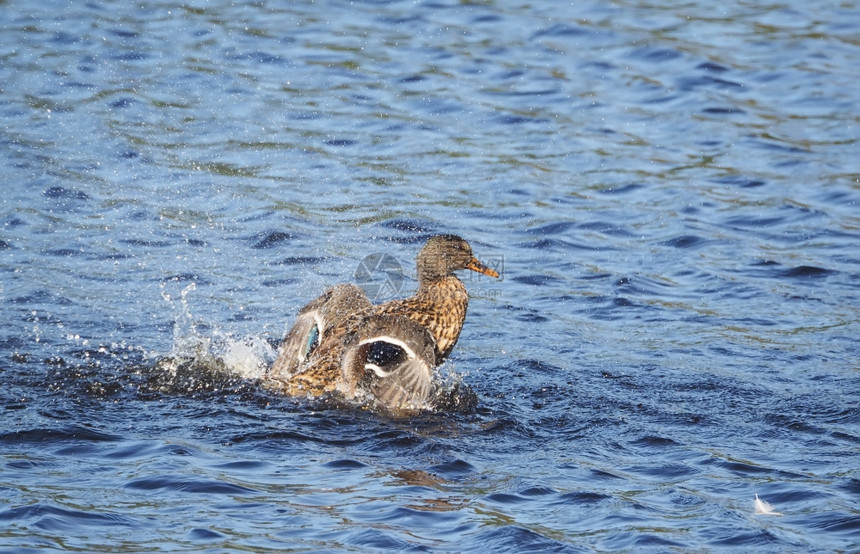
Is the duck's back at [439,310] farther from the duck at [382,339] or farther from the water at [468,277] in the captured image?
the water at [468,277]

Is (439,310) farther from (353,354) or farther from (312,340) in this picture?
(312,340)

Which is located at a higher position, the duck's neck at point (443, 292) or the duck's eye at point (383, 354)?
the duck's neck at point (443, 292)

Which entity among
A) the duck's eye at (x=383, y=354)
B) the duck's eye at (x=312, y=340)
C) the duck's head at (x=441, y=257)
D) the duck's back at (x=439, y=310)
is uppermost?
the duck's head at (x=441, y=257)

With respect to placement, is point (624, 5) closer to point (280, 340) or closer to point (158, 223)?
point (158, 223)

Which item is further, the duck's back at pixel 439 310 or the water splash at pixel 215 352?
the water splash at pixel 215 352

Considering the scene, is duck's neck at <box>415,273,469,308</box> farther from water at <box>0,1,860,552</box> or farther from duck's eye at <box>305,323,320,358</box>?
duck's eye at <box>305,323,320,358</box>

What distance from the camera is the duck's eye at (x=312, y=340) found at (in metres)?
7.49

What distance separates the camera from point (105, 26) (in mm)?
14617

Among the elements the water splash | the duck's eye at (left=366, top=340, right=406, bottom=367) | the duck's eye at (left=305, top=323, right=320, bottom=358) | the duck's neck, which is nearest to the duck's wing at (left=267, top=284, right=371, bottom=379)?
the duck's eye at (left=305, top=323, right=320, bottom=358)

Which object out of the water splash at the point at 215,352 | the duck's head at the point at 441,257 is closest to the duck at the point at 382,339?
the duck's head at the point at 441,257

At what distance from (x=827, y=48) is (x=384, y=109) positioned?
18.1 ft

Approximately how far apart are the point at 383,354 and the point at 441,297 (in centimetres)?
69

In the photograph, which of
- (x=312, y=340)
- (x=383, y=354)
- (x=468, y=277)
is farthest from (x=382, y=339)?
(x=468, y=277)

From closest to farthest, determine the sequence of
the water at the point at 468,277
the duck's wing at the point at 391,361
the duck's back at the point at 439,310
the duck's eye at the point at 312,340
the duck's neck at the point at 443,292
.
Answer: the water at the point at 468,277
the duck's wing at the point at 391,361
the duck's back at the point at 439,310
the duck's neck at the point at 443,292
the duck's eye at the point at 312,340
